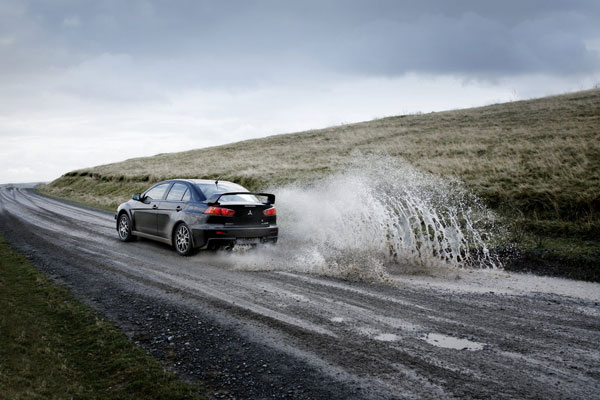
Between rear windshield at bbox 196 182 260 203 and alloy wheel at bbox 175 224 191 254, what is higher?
rear windshield at bbox 196 182 260 203

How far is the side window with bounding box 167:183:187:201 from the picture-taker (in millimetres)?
9539

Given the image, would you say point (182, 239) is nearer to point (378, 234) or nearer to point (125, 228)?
point (125, 228)

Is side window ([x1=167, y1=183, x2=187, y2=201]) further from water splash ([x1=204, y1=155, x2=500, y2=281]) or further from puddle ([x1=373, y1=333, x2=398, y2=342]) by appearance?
puddle ([x1=373, y1=333, x2=398, y2=342])

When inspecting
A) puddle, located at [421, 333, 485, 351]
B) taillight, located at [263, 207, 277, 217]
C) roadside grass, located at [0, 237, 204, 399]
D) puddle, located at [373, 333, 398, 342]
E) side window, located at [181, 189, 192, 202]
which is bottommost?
puddle, located at [421, 333, 485, 351]

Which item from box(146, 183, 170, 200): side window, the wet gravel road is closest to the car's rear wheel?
box(146, 183, 170, 200): side window

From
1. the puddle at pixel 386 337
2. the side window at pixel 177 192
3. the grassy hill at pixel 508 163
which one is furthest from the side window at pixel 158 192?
the grassy hill at pixel 508 163

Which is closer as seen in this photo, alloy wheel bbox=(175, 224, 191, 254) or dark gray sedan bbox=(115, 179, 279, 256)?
dark gray sedan bbox=(115, 179, 279, 256)

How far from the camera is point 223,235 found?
847 centimetres

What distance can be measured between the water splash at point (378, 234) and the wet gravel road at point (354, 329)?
0.66m

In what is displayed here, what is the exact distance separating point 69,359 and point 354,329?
284 centimetres

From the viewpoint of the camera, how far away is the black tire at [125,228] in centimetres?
1079

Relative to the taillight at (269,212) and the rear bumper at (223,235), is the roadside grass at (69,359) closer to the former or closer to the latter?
the rear bumper at (223,235)

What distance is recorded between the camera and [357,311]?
522cm

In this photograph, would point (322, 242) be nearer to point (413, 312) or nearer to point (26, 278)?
point (413, 312)
